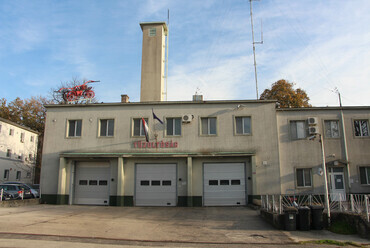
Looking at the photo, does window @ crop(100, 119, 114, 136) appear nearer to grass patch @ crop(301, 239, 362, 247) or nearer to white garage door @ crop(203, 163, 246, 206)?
white garage door @ crop(203, 163, 246, 206)

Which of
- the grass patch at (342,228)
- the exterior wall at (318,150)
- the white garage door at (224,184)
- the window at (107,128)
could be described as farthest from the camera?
the window at (107,128)

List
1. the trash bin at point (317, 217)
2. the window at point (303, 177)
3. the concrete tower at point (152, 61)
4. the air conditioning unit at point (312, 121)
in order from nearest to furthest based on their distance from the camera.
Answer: the trash bin at point (317, 217) → the window at point (303, 177) → the air conditioning unit at point (312, 121) → the concrete tower at point (152, 61)

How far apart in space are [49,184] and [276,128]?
655 inches

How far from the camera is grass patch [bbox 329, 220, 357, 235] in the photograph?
11.4m

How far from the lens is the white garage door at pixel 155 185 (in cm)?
2131

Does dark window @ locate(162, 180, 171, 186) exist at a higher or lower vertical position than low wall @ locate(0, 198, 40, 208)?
higher

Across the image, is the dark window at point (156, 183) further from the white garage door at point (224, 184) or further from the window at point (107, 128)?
the window at point (107, 128)

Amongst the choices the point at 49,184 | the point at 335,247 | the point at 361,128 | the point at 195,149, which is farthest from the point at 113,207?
the point at 361,128

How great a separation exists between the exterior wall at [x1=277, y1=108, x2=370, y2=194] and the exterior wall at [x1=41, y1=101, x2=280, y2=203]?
1.05 metres

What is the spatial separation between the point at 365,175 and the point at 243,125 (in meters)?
9.09

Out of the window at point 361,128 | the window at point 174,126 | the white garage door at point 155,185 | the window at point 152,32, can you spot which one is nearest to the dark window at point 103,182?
the white garage door at point 155,185

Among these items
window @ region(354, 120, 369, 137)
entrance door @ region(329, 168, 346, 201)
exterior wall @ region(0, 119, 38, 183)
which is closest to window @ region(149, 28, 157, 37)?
window @ region(354, 120, 369, 137)

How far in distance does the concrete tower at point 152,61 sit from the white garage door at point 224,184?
293 inches

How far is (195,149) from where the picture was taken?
21.3m
